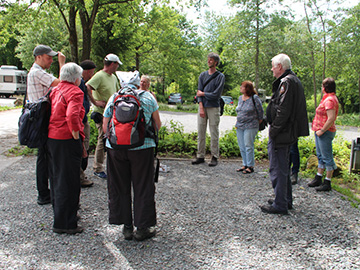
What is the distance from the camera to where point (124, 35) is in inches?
784

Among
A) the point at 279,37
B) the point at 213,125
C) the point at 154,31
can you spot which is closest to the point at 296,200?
the point at 213,125

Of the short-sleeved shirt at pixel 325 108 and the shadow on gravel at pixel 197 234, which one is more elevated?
the short-sleeved shirt at pixel 325 108

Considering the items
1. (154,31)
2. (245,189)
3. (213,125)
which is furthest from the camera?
(154,31)

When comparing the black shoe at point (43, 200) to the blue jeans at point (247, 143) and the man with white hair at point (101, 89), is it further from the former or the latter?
the blue jeans at point (247, 143)

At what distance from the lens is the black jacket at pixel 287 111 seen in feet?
12.5

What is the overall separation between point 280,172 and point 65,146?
2.66 meters

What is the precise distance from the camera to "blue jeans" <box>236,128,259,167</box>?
5977 mm

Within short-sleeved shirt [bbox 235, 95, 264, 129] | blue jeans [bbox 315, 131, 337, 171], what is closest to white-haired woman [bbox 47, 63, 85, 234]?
short-sleeved shirt [bbox 235, 95, 264, 129]

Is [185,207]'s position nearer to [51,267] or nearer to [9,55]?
[51,267]

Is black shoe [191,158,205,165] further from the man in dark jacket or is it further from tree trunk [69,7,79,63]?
tree trunk [69,7,79,63]

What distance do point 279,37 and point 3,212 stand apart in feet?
84.6

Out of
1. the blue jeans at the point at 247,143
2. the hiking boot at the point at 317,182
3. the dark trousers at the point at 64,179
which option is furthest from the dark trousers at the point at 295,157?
the dark trousers at the point at 64,179

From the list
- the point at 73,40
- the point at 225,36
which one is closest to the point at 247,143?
the point at 73,40

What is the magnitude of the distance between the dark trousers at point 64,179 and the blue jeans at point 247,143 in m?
3.50
